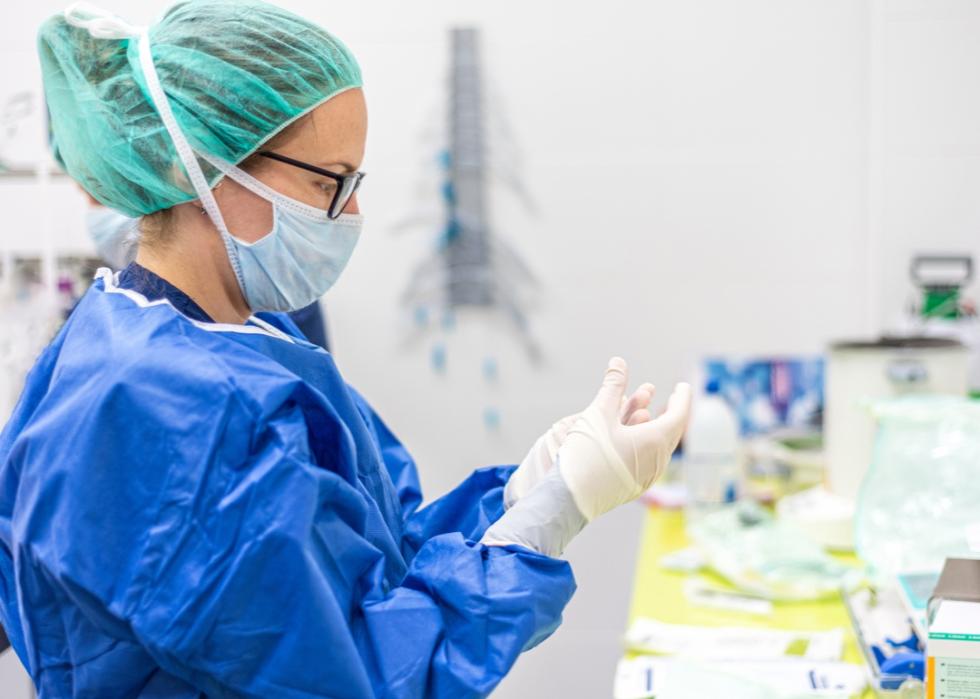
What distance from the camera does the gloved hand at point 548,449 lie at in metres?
1.16

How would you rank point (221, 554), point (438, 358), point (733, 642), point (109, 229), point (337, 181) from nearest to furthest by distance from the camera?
point (221, 554) → point (337, 181) → point (733, 642) → point (109, 229) → point (438, 358)

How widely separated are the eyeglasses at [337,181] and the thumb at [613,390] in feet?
1.13

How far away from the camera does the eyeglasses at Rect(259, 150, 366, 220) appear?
1.03 meters

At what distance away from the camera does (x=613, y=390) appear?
1.11 meters

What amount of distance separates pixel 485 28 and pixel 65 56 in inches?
78.1

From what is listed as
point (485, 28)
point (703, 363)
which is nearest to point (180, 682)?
point (703, 363)

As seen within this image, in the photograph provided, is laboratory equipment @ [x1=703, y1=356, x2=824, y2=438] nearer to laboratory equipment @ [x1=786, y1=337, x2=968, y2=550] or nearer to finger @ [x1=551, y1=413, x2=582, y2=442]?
laboratory equipment @ [x1=786, y1=337, x2=968, y2=550]

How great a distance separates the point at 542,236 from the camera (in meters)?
2.92

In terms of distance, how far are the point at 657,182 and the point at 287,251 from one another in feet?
6.50

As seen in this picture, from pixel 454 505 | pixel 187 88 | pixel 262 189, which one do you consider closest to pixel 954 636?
pixel 454 505

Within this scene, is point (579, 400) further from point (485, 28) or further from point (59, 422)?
point (59, 422)

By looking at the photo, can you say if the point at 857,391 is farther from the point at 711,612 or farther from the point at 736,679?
the point at 736,679

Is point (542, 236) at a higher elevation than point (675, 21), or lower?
lower

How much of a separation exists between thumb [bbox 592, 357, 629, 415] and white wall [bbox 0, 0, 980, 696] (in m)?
1.59
